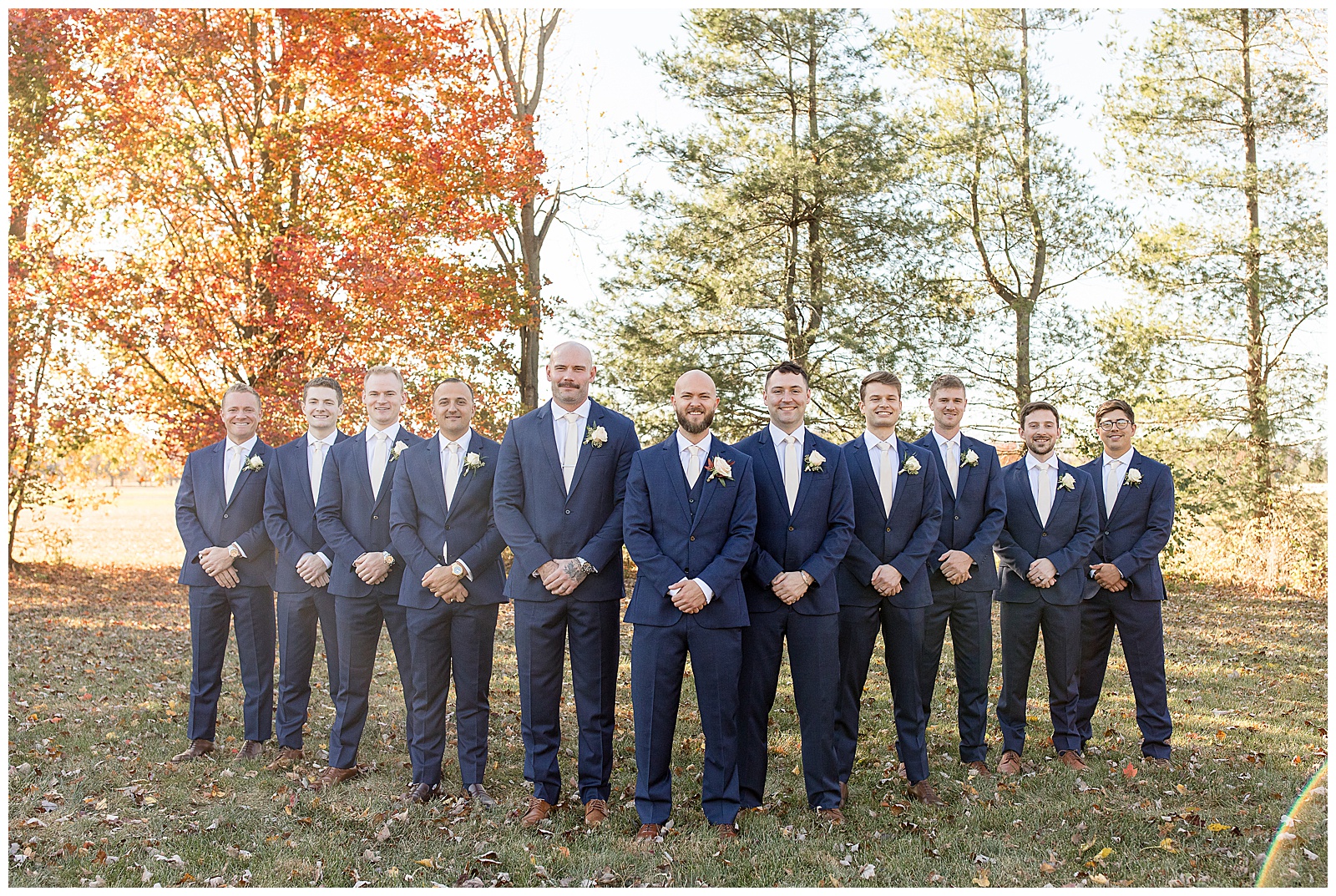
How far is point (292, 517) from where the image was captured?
21.0ft

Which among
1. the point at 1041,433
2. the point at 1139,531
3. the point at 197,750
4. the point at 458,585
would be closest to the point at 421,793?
the point at 458,585

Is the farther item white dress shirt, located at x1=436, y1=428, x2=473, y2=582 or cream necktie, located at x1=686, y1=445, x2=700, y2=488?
white dress shirt, located at x1=436, y1=428, x2=473, y2=582

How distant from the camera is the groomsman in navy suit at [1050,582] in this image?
6.29 metres

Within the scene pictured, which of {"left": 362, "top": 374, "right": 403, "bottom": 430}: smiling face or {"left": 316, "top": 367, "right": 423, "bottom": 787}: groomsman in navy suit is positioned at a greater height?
{"left": 362, "top": 374, "right": 403, "bottom": 430}: smiling face

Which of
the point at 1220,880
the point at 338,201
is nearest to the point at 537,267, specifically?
the point at 338,201

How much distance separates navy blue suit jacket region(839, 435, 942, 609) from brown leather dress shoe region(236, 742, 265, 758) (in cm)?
393

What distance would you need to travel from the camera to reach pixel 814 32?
54.9 ft

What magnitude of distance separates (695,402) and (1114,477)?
3.40 meters

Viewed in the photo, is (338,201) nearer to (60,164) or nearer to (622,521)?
(60,164)

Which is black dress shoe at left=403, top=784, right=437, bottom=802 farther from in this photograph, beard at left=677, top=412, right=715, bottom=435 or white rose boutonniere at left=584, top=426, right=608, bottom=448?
beard at left=677, top=412, right=715, bottom=435

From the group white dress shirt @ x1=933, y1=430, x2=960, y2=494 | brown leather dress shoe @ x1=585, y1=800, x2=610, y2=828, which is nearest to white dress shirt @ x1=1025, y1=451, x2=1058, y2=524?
white dress shirt @ x1=933, y1=430, x2=960, y2=494

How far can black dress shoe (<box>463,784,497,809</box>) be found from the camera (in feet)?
17.6

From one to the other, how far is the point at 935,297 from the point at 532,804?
1331 centimetres

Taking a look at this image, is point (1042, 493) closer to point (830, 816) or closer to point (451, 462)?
point (830, 816)
